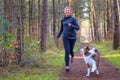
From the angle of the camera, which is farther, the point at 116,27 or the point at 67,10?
the point at 116,27

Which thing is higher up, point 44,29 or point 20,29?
point 20,29

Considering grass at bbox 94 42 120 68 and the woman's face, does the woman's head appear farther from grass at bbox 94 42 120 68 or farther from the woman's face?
grass at bbox 94 42 120 68

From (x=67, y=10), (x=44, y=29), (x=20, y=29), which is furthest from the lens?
(x=44, y=29)

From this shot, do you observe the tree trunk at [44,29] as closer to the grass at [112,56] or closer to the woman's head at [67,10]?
the grass at [112,56]

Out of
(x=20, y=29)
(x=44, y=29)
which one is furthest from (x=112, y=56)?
(x=20, y=29)

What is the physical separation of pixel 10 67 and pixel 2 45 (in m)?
1.21

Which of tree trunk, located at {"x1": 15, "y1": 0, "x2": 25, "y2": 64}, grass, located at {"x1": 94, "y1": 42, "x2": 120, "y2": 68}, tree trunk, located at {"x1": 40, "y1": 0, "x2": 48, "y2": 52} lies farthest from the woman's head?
tree trunk, located at {"x1": 40, "y1": 0, "x2": 48, "y2": 52}

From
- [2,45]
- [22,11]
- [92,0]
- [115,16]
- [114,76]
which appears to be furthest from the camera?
[92,0]

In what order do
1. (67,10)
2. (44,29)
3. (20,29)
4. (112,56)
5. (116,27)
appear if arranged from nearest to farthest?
1. (67,10)
2. (20,29)
3. (112,56)
4. (44,29)
5. (116,27)

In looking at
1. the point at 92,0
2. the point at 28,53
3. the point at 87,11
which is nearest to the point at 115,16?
the point at 28,53

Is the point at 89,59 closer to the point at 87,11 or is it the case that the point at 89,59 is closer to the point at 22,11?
the point at 22,11

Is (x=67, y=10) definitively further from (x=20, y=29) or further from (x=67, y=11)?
(x=20, y=29)

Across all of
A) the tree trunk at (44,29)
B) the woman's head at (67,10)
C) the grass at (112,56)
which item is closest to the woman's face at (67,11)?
the woman's head at (67,10)

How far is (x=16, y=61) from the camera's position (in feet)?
39.1
